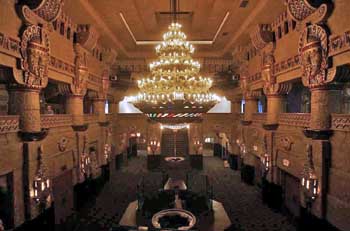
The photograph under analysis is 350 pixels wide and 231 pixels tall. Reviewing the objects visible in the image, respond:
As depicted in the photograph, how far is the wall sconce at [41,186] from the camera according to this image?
620cm

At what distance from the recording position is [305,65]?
243 inches

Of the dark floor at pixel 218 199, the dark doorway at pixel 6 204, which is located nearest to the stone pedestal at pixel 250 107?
the dark floor at pixel 218 199

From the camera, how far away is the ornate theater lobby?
537cm

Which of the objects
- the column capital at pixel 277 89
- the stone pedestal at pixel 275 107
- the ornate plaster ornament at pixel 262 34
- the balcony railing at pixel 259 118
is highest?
the ornate plaster ornament at pixel 262 34

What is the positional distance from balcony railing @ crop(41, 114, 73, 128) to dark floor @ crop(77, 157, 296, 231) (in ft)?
13.0

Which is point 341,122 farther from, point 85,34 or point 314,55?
point 85,34

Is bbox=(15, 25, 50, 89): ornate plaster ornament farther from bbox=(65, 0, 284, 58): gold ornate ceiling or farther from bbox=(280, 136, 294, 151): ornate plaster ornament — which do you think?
bbox=(280, 136, 294, 151): ornate plaster ornament

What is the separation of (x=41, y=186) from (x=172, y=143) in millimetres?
13054

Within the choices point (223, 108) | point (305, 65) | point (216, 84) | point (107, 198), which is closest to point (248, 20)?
point (305, 65)

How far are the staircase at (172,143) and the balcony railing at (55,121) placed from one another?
10146mm

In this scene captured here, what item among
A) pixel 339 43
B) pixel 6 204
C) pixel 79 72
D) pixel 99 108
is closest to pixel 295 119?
pixel 339 43

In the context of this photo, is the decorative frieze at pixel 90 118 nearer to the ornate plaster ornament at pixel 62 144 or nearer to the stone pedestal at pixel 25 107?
the ornate plaster ornament at pixel 62 144

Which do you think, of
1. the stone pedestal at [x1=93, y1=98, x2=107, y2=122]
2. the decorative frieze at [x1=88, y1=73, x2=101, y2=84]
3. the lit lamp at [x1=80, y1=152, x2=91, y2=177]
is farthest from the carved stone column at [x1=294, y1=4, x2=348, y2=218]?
the stone pedestal at [x1=93, y1=98, x2=107, y2=122]

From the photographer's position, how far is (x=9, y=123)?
5562 mm
